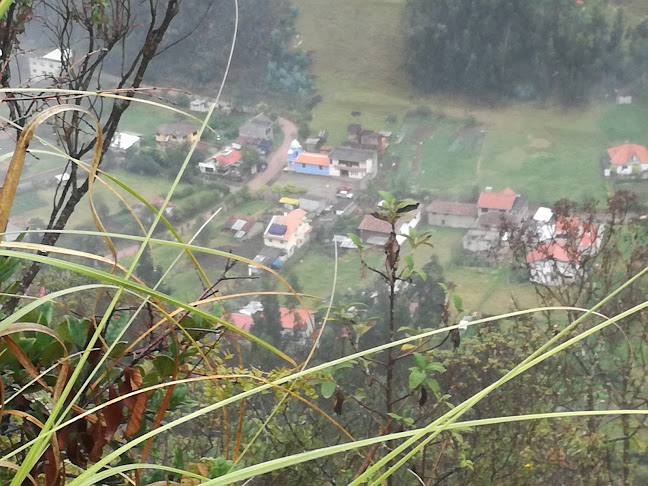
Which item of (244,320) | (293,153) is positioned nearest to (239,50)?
(293,153)

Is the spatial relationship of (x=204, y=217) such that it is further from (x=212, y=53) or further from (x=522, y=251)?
(x=522, y=251)

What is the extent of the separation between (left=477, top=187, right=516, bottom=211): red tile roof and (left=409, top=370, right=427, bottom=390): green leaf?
1.33 meters

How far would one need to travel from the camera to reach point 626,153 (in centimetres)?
238

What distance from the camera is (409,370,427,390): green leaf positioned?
965 millimetres

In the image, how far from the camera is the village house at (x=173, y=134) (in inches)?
93.0

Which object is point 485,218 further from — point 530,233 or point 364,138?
point 364,138

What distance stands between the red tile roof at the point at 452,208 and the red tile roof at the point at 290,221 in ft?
1.29

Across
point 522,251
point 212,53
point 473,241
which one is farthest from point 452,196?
point 212,53

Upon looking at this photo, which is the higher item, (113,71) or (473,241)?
(113,71)

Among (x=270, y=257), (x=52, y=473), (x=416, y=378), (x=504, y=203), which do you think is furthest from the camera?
(x=504, y=203)

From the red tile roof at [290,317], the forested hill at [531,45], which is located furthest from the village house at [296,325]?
the forested hill at [531,45]

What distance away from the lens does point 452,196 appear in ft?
7.93

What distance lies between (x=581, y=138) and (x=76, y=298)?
1.67 metres

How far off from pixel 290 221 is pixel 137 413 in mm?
1775
